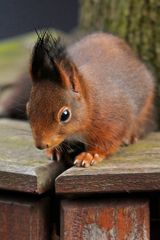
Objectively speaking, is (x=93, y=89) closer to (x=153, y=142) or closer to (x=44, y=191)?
(x=153, y=142)

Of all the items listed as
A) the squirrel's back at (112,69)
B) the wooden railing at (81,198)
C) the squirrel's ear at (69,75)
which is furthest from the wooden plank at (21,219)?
the squirrel's back at (112,69)

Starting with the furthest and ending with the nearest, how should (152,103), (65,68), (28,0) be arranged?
(28,0)
(152,103)
(65,68)

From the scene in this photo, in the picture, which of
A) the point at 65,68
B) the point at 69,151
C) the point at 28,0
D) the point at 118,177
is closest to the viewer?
the point at 118,177

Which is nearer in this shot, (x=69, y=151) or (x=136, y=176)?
(x=136, y=176)

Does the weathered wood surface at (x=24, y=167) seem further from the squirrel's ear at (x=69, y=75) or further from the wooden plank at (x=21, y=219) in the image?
the squirrel's ear at (x=69, y=75)

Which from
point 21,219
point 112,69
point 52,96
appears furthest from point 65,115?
point 112,69

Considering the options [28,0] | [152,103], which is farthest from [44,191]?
[28,0]

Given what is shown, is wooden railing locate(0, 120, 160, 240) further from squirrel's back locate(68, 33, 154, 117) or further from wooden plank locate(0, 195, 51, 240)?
squirrel's back locate(68, 33, 154, 117)
